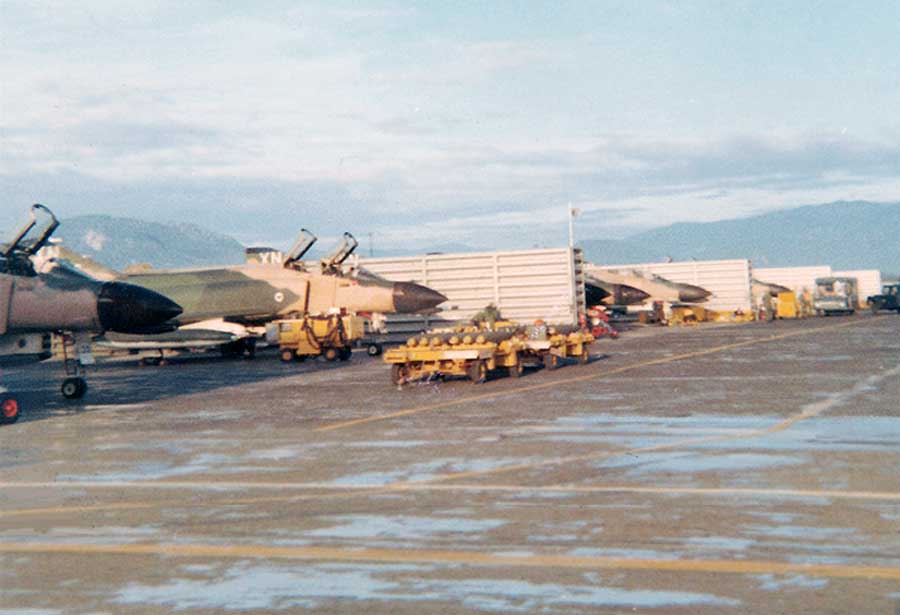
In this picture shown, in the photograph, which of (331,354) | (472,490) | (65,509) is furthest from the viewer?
(331,354)

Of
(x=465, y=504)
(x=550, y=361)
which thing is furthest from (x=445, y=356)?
(x=465, y=504)

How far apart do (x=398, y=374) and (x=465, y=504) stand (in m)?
12.0

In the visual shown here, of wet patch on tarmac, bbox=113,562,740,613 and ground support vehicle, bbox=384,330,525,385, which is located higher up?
ground support vehicle, bbox=384,330,525,385

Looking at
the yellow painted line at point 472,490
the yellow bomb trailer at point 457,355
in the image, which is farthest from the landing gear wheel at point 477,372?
the yellow painted line at point 472,490

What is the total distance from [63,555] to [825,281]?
6244cm

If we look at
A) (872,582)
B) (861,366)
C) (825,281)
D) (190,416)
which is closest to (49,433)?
(190,416)

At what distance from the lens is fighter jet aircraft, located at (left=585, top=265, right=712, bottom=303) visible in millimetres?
55844

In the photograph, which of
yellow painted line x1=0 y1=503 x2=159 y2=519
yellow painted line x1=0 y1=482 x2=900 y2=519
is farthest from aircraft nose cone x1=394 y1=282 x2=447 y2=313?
yellow painted line x1=0 y1=503 x2=159 y2=519

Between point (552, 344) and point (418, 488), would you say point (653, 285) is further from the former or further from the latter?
point (418, 488)

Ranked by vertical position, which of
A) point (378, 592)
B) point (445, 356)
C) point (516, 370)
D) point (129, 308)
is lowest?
point (378, 592)

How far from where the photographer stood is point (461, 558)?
6.70 metres

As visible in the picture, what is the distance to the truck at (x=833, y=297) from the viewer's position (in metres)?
62.6

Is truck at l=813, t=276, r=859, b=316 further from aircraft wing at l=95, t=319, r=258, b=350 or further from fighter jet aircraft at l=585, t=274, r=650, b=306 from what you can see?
aircraft wing at l=95, t=319, r=258, b=350

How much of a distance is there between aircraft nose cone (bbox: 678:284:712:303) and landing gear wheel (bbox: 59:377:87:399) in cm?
4234
